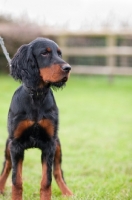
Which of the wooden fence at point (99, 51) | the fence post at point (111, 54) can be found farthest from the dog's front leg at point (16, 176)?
the fence post at point (111, 54)

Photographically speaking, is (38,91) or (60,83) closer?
(60,83)

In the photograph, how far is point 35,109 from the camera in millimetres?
3350

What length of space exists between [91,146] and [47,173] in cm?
253

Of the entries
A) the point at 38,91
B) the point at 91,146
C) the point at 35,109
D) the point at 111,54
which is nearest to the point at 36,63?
the point at 38,91

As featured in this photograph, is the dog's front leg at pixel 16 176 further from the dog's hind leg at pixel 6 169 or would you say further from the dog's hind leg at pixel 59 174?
the dog's hind leg at pixel 59 174

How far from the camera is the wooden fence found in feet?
44.2

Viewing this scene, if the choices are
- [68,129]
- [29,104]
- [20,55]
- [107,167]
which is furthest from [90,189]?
[68,129]

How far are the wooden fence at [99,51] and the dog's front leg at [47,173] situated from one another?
977 cm

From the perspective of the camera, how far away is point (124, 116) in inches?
324

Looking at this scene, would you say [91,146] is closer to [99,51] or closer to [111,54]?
[111,54]

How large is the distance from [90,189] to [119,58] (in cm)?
1028

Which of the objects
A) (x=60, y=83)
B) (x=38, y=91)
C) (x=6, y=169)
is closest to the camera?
(x=60, y=83)

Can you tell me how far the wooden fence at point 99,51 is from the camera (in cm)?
1347

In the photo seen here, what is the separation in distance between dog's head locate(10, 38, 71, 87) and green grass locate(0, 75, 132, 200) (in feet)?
3.73
